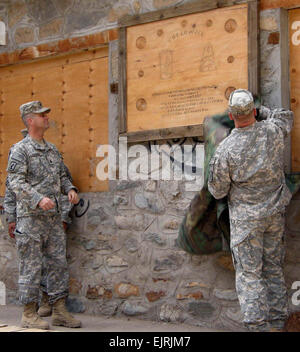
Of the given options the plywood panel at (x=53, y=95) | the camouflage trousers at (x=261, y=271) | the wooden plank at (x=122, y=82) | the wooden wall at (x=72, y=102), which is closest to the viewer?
the camouflage trousers at (x=261, y=271)

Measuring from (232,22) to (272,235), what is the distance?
2.11 metres

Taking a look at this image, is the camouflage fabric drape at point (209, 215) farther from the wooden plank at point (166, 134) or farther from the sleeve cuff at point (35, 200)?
the sleeve cuff at point (35, 200)

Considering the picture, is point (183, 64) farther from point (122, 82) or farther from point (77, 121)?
point (77, 121)

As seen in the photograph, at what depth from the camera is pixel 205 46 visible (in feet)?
20.1

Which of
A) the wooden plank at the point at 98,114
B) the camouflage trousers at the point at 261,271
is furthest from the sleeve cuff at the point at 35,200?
the camouflage trousers at the point at 261,271

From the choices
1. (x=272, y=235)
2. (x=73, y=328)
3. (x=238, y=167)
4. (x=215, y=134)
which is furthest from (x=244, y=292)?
(x=73, y=328)

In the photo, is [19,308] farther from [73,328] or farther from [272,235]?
[272,235]

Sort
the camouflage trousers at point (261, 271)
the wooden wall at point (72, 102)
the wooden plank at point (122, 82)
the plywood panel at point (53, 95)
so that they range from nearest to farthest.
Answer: the camouflage trousers at point (261, 271) → the wooden plank at point (122, 82) → the wooden wall at point (72, 102) → the plywood panel at point (53, 95)

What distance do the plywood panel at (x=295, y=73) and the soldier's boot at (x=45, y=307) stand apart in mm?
2853

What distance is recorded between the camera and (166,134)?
630 centimetres

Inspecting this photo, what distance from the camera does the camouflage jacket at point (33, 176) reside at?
18.6ft

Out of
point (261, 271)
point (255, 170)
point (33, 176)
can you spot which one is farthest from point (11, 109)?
point (261, 271)

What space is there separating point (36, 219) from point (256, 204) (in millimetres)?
2038

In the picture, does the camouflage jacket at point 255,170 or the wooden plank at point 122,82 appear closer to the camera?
the camouflage jacket at point 255,170
